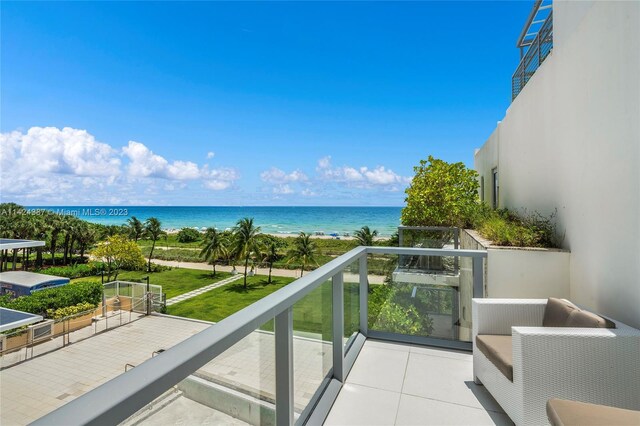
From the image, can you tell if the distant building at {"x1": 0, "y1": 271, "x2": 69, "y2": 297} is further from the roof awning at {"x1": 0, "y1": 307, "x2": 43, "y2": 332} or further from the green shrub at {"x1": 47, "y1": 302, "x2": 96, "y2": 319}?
the roof awning at {"x1": 0, "y1": 307, "x2": 43, "y2": 332}

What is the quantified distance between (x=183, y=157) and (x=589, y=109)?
78303 mm

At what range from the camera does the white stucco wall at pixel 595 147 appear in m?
2.53

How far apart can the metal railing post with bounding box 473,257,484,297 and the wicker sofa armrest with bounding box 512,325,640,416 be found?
4.12 feet

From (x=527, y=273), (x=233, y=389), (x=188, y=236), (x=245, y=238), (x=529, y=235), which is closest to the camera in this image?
(x=233, y=389)

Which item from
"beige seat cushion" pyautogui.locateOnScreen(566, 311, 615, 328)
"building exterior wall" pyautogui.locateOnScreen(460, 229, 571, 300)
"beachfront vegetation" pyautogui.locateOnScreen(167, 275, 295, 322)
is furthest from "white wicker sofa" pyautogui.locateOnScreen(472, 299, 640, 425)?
"beachfront vegetation" pyautogui.locateOnScreen(167, 275, 295, 322)

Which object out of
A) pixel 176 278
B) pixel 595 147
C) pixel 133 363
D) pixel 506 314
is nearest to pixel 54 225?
pixel 176 278

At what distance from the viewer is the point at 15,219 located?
3428 centimetres

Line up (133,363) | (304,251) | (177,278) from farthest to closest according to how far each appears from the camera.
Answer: (177,278)
(304,251)
(133,363)

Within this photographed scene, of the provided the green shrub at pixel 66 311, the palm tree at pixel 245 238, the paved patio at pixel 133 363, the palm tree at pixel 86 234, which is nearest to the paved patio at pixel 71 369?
the paved patio at pixel 133 363

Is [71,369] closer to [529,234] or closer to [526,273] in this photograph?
[526,273]

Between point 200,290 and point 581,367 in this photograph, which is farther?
point 200,290

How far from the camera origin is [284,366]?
61.8 inches

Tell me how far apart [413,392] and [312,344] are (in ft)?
3.47

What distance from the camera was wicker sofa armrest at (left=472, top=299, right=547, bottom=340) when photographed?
259 centimetres
